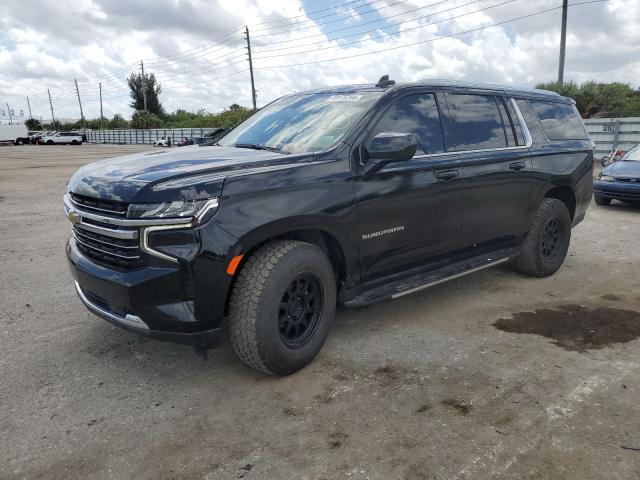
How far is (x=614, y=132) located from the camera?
63.1ft

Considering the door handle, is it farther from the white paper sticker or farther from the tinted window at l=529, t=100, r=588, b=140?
the tinted window at l=529, t=100, r=588, b=140

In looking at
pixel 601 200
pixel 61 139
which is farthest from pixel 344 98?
pixel 61 139

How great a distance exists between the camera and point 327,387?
3.16m

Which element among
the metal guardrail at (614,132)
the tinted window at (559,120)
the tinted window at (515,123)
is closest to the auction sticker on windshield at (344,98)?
the tinted window at (515,123)

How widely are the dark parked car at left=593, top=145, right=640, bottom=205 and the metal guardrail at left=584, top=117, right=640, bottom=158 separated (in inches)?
377

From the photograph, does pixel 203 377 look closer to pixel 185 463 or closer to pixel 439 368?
pixel 185 463

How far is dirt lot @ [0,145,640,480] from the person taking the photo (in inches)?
97.1

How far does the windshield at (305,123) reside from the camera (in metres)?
3.64

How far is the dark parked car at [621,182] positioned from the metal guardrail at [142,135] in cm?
3668

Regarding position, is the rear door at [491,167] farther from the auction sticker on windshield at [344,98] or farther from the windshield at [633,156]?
the windshield at [633,156]

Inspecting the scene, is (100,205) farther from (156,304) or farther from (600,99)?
(600,99)

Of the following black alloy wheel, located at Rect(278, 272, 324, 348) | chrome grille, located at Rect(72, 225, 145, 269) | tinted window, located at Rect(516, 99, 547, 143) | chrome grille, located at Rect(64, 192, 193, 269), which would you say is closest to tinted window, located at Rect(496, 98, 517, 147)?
tinted window, located at Rect(516, 99, 547, 143)

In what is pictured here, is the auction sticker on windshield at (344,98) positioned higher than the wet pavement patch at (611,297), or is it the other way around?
the auction sticker on windshield at (344,98)

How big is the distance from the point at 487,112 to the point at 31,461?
4236 millimetres
